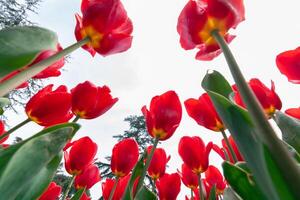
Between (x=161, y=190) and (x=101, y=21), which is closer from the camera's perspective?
(x=101, y=21)

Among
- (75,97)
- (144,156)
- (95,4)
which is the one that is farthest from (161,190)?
(95,4)

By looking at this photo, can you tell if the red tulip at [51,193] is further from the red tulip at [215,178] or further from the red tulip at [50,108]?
the red tulip at [215,178]

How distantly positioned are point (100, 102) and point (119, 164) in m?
0.29

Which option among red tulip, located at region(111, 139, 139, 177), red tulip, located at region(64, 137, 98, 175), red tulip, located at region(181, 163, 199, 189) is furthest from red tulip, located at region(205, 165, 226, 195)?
red tulip, located at region(64, 137, 98, 175)

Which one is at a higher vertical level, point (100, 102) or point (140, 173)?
point (100, 102)

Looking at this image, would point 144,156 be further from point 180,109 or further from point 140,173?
point 180,109

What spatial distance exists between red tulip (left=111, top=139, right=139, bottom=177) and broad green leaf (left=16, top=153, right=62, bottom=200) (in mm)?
612

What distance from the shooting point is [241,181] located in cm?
60

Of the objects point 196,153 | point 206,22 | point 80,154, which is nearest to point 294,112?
point 206,22

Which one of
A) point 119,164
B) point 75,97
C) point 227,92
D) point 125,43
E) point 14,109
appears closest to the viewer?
point 227,92

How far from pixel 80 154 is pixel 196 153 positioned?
1.38 ft

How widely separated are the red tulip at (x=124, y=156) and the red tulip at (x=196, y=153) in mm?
188

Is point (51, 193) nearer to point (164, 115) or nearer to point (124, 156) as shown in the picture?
point (124, 156)

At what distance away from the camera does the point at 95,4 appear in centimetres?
84
